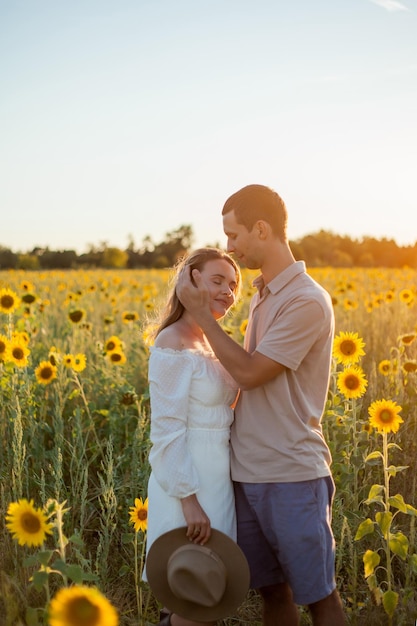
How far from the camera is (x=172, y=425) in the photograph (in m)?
2.61

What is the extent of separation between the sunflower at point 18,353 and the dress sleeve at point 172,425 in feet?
7.61

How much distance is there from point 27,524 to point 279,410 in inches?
37.8

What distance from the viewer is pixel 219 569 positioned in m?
2.51

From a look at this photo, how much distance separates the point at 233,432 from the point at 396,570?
1.57 metres

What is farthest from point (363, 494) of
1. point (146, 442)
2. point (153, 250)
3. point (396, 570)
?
point (153, 250)

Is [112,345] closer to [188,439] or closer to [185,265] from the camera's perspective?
[185,265]

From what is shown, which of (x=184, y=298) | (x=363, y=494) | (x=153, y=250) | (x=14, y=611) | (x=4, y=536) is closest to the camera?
(x=14, y=611)

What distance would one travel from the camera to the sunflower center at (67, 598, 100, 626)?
1734 mm

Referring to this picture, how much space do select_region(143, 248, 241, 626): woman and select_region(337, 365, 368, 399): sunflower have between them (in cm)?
123

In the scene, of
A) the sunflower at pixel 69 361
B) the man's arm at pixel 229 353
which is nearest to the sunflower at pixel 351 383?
the man's arm at pixel 229 353

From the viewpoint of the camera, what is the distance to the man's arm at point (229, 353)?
251 cm

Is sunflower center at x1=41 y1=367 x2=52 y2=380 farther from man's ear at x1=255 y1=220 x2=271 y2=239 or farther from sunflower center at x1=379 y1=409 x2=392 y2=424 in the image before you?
man's ear at x1=255 y1=220 x2=271 y2=239

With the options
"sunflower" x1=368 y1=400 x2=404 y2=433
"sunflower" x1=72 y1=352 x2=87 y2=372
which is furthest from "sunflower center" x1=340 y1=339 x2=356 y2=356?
"sunflower" x1=72 y1=352 x2=87 y2=372

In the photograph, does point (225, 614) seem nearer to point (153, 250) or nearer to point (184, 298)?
point (184, 298)
